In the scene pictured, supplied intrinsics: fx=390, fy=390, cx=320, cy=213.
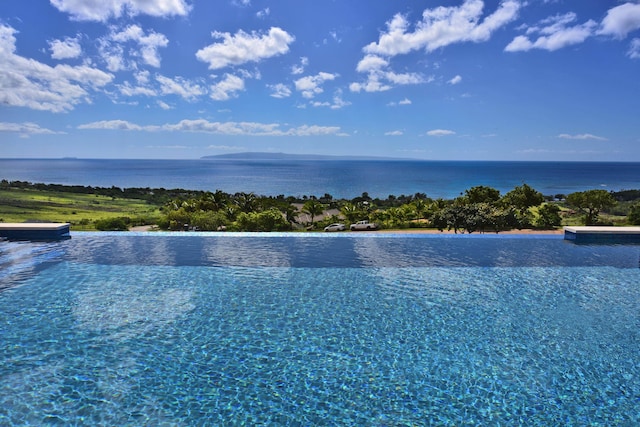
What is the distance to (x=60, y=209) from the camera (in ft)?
89.1

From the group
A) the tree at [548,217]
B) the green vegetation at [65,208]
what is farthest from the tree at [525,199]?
the green vegetation at [65,208]

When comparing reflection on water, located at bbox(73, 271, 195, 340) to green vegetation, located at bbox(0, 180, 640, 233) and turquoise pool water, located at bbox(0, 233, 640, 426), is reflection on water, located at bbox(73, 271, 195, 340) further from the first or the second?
green vegetation, located at bbox(0, 180, 640, 233)

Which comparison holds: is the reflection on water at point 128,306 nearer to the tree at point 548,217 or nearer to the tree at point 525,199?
the tree at point 548,217

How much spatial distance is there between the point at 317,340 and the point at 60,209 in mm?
28306

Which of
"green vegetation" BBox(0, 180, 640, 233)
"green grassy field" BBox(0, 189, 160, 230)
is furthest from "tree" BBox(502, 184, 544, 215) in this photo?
"green grassy field" BBox(0, 189, 160, 230)

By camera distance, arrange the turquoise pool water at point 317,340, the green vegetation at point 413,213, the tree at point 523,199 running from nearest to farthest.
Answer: the turquoise pool water at point 317,340
the green vegetation at point 413,213
the tree at point 523,199

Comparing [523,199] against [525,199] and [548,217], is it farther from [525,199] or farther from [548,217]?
[548,217]

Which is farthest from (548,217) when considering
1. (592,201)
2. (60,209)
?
(60,209)

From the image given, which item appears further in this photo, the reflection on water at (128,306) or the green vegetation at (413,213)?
the green vegetation at (413,213)

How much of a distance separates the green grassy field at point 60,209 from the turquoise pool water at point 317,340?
1264 cm

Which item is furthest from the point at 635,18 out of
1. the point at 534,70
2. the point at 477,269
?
the point at 477,269

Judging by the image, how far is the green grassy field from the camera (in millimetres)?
21375

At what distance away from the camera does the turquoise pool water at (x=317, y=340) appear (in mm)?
3971

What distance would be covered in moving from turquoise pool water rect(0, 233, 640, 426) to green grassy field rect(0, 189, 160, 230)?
12.6 metres
